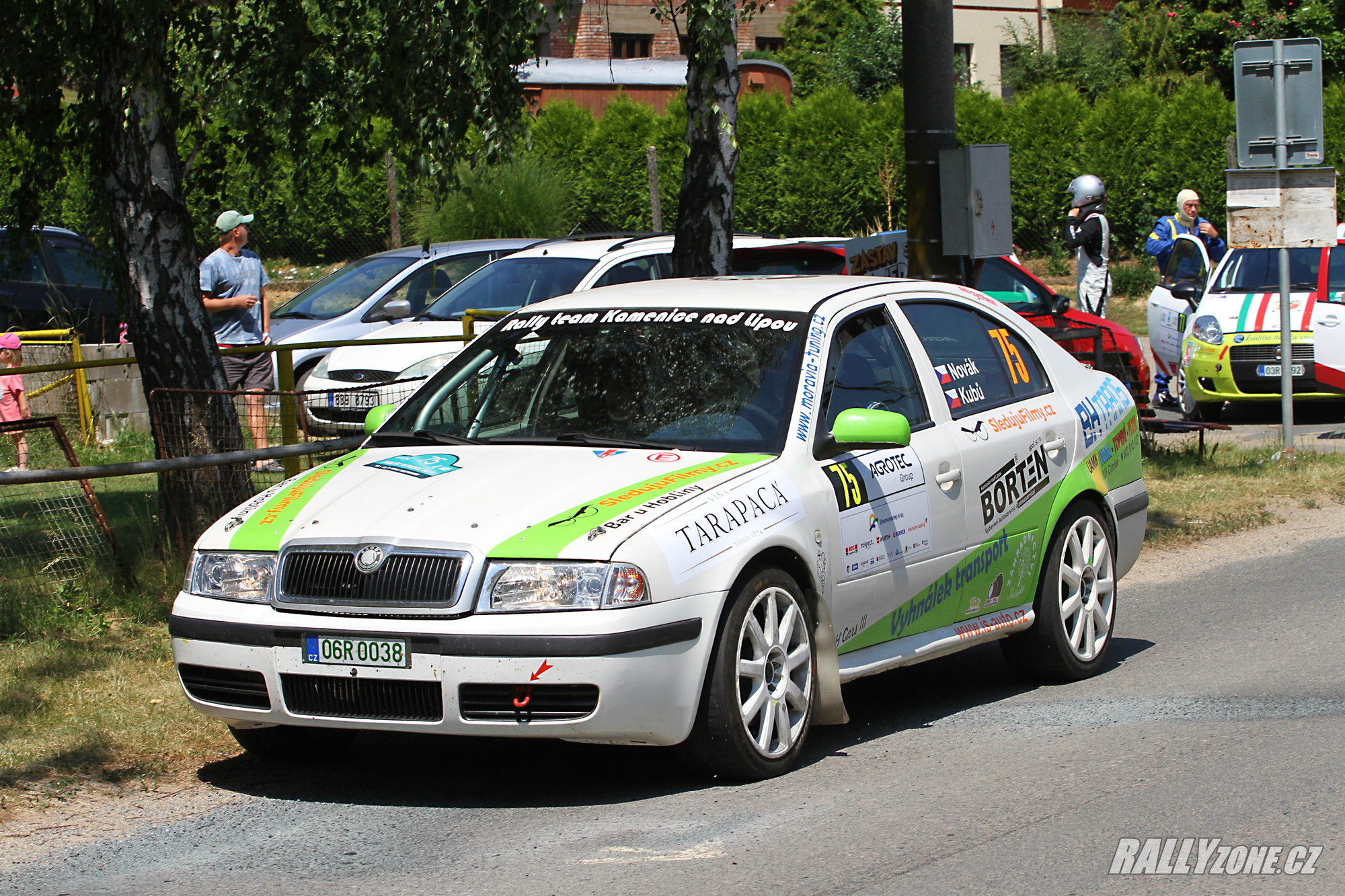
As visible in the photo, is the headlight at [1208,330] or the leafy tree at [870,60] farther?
the leafy tree at [870,60]

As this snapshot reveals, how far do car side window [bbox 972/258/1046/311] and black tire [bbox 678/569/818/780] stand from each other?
976 centimetres

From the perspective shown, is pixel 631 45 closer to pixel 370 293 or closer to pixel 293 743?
pixel 370 293

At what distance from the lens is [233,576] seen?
5.34 m

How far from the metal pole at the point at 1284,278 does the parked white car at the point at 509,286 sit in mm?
3976

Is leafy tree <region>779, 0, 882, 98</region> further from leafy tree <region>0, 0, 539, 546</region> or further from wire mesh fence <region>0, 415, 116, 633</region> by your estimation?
wire mesh fence <region>0, 415, 116, 633</region>

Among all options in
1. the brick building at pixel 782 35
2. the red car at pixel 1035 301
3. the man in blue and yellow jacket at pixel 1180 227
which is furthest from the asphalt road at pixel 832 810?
the brick building at pixel 782 35

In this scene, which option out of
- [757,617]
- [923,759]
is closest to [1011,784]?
[923,759]

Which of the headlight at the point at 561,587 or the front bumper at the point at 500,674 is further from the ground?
the headlight at the point at 561,587

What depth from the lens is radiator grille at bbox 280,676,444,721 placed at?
5.00 metres

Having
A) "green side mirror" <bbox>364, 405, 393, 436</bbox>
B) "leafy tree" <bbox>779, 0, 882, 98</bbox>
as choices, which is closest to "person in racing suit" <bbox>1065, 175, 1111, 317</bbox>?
"green side mirror" <bbox>364, 405, 393, 436</bbox>

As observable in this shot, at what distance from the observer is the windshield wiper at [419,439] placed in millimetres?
6065

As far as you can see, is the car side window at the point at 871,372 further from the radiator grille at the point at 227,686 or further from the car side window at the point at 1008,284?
the car side window at the point at 1008,284

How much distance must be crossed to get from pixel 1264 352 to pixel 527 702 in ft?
38.8

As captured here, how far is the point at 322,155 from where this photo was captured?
30.7 ft
